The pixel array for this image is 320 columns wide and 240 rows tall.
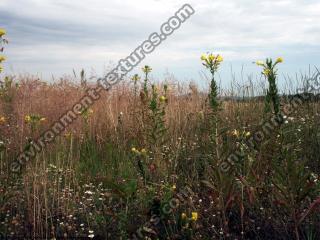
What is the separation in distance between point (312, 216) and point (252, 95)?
4.23m

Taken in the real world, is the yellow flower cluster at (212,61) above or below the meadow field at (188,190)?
above

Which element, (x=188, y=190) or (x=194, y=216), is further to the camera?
(x=188, y=190)

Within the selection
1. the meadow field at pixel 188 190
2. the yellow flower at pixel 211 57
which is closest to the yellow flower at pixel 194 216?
the meadow field at pixel 188 190

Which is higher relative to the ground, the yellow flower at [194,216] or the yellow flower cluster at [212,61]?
the yellow flower cluster at [212,61]

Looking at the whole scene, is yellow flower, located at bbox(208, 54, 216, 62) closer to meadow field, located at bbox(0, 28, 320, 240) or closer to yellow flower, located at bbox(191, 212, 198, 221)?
meadow field, located at bbox(0, 28, 320, 240)

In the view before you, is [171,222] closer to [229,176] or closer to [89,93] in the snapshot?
[229,176]

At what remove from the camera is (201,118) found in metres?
6.16

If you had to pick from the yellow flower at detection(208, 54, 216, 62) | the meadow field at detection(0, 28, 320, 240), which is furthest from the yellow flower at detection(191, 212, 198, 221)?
the yellow flower at detection(208, 54, 216, 62)

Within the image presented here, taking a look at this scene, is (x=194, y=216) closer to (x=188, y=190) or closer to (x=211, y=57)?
(x=188, y=190)

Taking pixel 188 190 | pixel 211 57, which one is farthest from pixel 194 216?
pixel 211 57

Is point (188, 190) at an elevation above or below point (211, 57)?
below

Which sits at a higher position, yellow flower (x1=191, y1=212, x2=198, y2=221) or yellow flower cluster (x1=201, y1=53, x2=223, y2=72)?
yellow flower cluster (x1=201, y1=53, x2=223, y2=72)

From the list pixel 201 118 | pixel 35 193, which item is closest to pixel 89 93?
pixel 201 118

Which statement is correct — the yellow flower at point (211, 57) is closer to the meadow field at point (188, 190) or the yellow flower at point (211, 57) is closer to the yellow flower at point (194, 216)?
the meadow field at point (188, 190)
